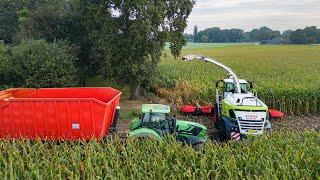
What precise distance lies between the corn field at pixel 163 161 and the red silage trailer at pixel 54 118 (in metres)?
0.92

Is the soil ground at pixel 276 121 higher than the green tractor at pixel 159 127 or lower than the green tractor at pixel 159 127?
lower

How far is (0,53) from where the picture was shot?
18141mm

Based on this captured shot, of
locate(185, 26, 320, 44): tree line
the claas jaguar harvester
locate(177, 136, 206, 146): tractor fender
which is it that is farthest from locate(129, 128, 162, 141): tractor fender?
locate(185, 26, 320, 44): tree line

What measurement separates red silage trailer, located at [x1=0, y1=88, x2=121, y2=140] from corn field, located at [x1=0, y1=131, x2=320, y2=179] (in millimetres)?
919

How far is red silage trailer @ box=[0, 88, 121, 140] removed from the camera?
10.4m

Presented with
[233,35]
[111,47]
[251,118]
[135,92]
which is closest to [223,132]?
[251,118]

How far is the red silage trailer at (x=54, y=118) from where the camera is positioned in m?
10.4

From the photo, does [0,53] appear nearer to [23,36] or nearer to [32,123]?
[23,36]

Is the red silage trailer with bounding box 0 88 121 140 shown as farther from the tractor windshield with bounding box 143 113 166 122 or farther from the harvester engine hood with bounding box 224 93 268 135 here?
the harvester engine hood with bounding box 224 93 268 135

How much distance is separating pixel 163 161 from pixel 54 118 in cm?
382

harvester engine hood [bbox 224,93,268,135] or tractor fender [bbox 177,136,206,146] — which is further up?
harvester engine hood [bbox 224,93,268,135]

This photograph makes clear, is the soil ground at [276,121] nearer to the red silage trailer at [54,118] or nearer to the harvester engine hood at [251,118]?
the harvester engine hood at [251,118]

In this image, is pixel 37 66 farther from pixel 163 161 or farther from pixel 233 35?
pixel 233 35

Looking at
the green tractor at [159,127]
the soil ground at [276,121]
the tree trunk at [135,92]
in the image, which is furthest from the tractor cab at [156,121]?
the tree trunk at [135,92]
